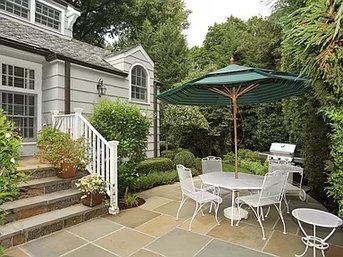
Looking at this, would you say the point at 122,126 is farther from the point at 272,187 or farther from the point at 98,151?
the point at 272,187

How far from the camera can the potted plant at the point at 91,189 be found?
14.3 feet

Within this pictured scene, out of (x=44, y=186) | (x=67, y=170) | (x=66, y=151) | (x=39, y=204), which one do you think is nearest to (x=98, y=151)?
(x=66, y=151)

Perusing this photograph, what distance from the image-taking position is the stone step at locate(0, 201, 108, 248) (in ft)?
A: 10.7

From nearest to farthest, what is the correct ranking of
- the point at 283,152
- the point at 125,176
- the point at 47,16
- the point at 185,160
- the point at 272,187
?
the point at 272,187 → the point at 125,176 → the point at 283,152 → the point at 47,16 → the point at 185,160

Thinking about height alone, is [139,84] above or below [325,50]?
above

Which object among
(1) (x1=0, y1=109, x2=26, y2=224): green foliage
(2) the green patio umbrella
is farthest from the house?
(1) (x1=0, y1=109, x2=26, y2=224): green foliage

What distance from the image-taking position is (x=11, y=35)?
19.3 ft

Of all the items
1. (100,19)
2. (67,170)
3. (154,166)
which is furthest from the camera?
(100,19)

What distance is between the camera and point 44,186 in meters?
4.34

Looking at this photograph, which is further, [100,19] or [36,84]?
[100,19]

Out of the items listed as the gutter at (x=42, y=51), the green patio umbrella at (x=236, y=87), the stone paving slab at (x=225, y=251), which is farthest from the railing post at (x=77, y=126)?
the stone paving slab at (x=225, y=251)

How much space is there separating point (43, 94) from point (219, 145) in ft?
31.3

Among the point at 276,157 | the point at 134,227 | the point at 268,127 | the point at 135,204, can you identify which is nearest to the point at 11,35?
the point at 135,204

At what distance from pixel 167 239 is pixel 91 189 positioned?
1698mm
